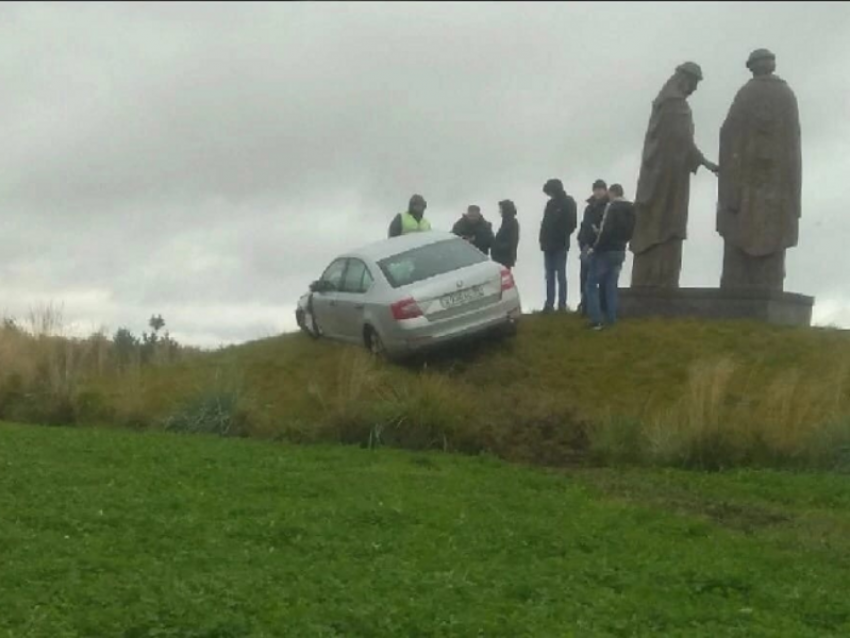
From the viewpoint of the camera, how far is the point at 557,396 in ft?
62.2

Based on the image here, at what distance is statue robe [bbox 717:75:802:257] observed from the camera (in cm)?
2194

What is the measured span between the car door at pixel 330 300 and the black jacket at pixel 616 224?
332 cm

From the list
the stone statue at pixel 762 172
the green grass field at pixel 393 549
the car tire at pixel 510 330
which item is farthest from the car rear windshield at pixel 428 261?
the green grass field at pixel 393 549

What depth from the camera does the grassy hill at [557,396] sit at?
1662 centimetres

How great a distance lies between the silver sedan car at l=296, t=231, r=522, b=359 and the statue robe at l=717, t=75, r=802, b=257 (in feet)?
11.1

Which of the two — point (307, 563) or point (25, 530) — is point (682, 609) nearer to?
point (307, 563)

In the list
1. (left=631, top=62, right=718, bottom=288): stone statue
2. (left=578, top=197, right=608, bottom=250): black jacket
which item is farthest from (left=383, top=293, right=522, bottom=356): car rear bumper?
(left=631, top=62, right=718, bottom=288): stone statue

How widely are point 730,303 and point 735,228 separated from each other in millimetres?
986

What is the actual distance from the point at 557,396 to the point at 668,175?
16.1 ft

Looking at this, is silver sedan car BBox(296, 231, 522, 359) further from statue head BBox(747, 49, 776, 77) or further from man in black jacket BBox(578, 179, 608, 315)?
statue head BBox(747, 49, 776, 77)

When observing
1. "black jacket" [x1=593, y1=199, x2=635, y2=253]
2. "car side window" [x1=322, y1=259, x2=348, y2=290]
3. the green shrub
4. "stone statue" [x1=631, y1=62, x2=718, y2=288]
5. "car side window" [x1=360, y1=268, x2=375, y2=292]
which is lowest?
the green shrub

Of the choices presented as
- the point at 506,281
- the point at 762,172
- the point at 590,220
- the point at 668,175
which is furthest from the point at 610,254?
the point at 762,172

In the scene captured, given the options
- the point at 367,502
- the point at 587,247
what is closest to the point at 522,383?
A: the point at 587,247

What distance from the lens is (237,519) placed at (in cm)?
1129
